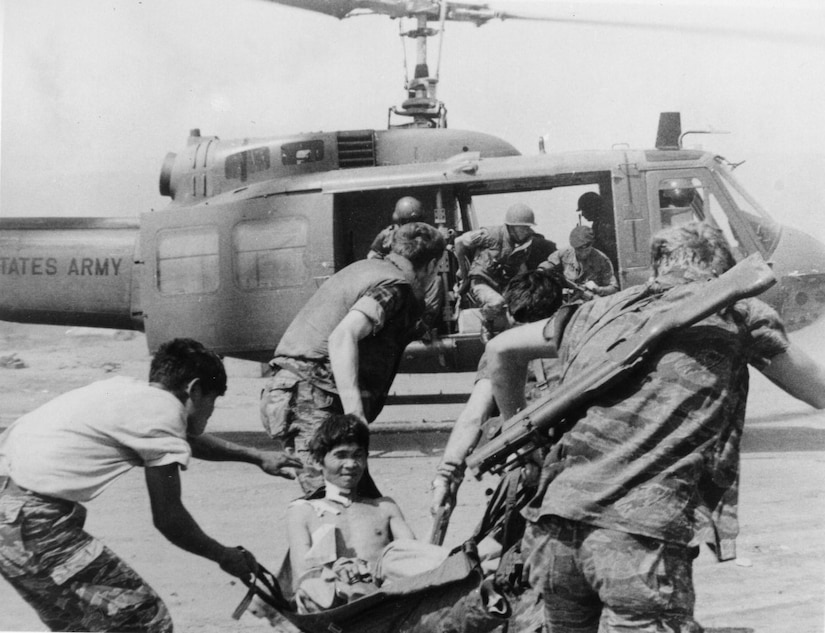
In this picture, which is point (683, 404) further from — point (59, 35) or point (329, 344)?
point (59, 35)

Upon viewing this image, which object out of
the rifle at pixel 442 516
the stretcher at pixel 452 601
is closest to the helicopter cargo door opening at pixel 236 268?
the rifle at pixel 442 516

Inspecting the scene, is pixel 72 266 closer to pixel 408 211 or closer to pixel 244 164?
pixel 244 164

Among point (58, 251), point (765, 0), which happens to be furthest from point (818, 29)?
point (58, 251)

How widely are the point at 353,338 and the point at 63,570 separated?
1.52 m

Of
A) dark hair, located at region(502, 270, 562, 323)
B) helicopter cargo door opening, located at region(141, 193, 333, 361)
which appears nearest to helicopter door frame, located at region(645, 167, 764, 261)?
helicopter cargo door opening, located at region(141, 193, 333, 361)

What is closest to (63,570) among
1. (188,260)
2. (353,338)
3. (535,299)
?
(353,338)

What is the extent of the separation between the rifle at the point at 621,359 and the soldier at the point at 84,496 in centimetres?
95

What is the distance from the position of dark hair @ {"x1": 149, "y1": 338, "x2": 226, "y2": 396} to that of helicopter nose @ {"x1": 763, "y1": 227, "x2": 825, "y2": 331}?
20.7 ft

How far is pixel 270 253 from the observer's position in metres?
8.50

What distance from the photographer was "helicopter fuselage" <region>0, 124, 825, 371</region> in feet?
27.3

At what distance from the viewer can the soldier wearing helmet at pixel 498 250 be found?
308 inches

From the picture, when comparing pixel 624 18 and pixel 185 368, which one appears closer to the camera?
pixel 185 368

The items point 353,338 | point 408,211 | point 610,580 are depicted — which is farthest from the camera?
point 408,211

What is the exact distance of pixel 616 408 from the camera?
2619mm
